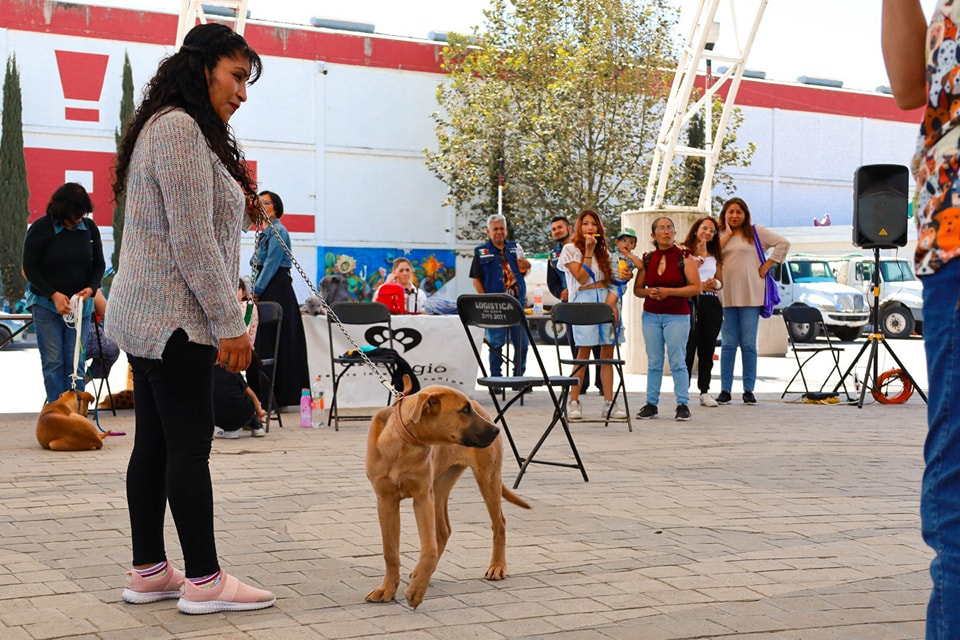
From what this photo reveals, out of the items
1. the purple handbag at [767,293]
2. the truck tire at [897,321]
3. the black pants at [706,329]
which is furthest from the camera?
the truck tire at [897,321]

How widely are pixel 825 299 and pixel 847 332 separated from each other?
2.96ft

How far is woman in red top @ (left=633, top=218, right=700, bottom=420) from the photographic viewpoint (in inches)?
415

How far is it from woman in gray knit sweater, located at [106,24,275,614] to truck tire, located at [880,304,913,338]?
24.9 m

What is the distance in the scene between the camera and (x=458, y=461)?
453 cm

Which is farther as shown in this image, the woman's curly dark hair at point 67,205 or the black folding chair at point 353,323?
the black folding chair at point 353,323

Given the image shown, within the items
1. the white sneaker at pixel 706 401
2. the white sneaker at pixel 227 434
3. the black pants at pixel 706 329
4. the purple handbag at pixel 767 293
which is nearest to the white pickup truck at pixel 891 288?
the purple handbag at pixel 767 293

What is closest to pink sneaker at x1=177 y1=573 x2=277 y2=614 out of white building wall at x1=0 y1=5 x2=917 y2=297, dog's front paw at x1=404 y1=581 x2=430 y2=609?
dog's front paw at x1=404 y1=581 x2=430 y2=609

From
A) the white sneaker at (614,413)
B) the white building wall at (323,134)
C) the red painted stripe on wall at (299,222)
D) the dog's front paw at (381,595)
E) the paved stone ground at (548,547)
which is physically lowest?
the white sneaker at (614,413)

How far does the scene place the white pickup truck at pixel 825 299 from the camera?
26.3 meters

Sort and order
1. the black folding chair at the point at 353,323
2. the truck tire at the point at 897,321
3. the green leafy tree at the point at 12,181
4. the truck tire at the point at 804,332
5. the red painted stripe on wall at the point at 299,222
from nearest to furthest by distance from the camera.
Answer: the black folding chair at the point at 353,323, the truck tire at the point at 804,332, the truck tire at the point at 897,321, the green leafy tree at the point at 12,181, the red painted stripe on wall at the point at 299,222

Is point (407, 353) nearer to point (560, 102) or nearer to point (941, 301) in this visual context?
point (941, 301)

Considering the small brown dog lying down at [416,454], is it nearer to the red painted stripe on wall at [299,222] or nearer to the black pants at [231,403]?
the black pants at [231,403]

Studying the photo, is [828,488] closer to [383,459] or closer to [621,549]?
A: [621,549]

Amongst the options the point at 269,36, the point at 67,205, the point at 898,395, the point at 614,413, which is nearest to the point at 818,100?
the point at 269,36
